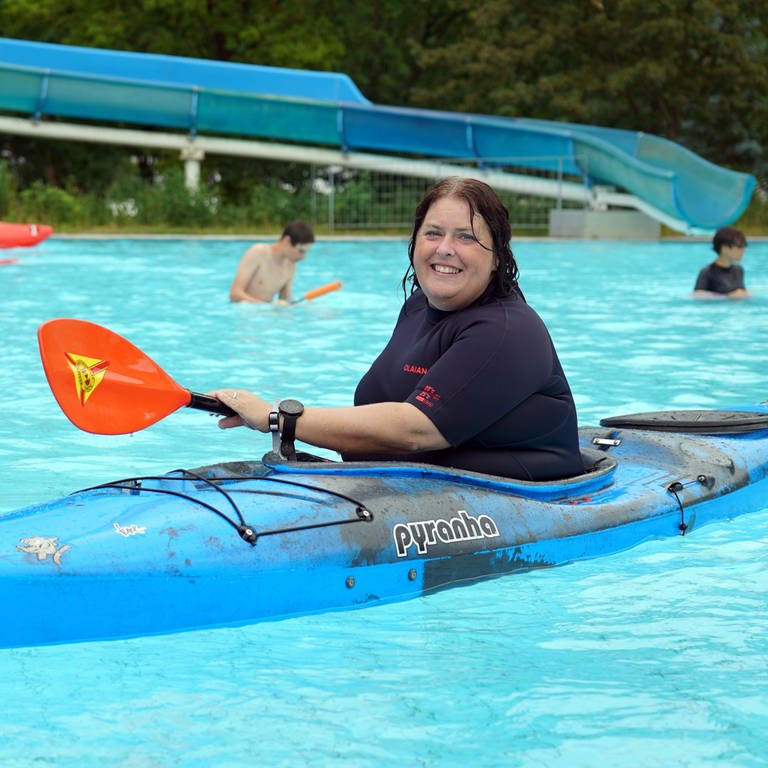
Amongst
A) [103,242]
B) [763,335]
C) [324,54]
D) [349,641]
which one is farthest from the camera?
[324,54]

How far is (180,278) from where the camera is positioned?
14.1m

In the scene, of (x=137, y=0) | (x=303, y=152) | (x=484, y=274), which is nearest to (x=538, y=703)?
(x=484, y=274)

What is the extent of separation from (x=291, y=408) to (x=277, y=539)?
381 millimetres

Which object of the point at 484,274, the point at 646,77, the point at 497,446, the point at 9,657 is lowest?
the point at 9,657

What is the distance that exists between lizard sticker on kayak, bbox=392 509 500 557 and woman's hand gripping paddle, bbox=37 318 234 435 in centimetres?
71

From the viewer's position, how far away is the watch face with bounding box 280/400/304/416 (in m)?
3.76

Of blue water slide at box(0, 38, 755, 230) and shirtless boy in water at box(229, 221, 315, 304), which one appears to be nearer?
shirtless boy in water at box(229, 221, 315, 304)

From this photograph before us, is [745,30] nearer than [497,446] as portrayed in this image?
No

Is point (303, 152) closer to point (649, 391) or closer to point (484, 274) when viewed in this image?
point (649, 391)

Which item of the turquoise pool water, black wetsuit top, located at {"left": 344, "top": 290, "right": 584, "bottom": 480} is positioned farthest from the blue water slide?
black wetsuit top, located at {"left": 344, "top": 290, "right": 584, "bottom": 480}

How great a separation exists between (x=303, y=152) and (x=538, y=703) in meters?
21.0

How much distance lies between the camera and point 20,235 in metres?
15.3

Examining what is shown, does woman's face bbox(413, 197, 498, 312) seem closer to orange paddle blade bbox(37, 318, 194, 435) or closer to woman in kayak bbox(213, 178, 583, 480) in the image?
woman in kayak bbox(213, 178, 583, 480)

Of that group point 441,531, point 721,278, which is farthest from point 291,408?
point 721,278
